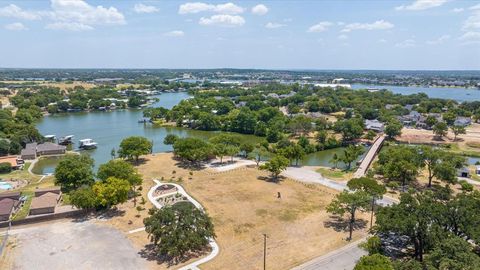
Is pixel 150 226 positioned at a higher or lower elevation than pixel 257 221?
higher

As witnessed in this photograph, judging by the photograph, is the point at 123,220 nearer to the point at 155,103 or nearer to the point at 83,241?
the point at 83,241

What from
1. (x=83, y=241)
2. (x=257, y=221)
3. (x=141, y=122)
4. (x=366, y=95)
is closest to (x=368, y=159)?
(x=257, y=221)

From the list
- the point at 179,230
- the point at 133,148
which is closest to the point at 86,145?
the point at 133,148

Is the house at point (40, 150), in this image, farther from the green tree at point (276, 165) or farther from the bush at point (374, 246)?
the bush at point (374, 246)

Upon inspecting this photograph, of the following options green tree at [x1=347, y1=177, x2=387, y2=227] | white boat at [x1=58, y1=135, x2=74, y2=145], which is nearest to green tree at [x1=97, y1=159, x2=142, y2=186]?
green tree at [x1=347, y1=177, x2=387, y2=227]

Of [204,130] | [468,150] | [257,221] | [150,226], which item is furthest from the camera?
[204,130]

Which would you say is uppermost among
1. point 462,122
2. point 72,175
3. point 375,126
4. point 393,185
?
point 72,175

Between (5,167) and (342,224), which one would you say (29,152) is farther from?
(342,224)
